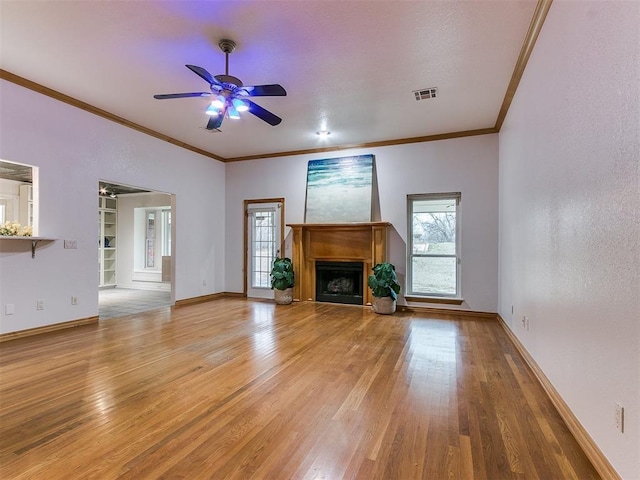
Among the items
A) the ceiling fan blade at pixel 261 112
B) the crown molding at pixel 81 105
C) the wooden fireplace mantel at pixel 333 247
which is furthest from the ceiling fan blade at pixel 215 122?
the wooden fireplace mantel at pixel 333 247

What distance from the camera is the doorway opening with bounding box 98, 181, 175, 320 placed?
8844 mm

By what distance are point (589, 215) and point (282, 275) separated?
4.99m

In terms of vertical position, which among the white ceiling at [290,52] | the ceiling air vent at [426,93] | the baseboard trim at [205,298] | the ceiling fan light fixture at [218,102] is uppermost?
the white ceiling at [290,52]

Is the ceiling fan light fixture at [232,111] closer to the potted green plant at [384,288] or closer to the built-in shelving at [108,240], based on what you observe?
the potted green plant at [384,288]

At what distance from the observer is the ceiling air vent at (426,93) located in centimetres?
395

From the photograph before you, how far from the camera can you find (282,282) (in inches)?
245

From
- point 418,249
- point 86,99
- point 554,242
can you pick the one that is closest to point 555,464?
point 554,242

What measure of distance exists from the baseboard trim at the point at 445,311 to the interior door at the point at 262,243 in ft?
9.08

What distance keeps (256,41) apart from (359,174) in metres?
3.33

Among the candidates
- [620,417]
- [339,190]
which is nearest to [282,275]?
[339,190]

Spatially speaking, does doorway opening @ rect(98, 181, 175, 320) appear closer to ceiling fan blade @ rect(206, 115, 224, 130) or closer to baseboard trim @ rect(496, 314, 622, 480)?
ceiling fan blade @ rect(206, 115, 224, 130)

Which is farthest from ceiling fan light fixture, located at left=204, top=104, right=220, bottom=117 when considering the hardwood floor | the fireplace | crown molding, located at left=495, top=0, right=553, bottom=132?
the fireplace

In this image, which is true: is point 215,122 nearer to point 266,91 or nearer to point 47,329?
point 266,91

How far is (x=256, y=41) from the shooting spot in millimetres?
3037
